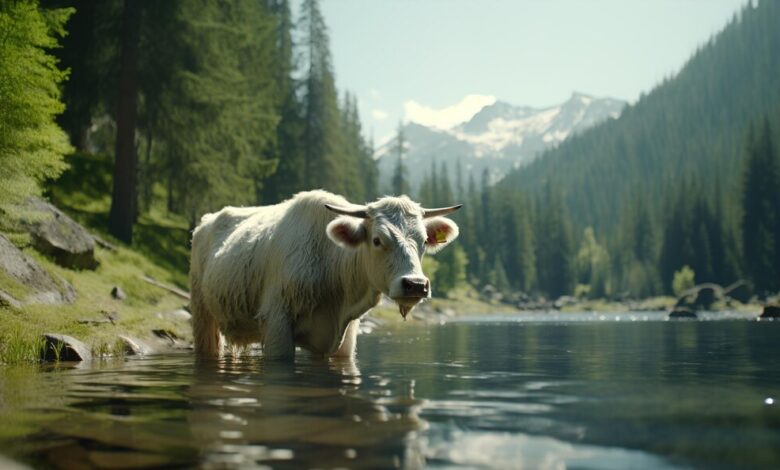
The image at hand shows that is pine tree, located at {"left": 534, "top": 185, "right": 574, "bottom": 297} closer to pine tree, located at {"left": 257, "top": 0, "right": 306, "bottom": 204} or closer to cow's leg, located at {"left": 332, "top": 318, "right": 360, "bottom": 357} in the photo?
pine tree, located at {"left": 257, "top": 0, "right": 306, "bottom": 204}

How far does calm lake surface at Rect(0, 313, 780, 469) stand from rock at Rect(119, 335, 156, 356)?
3.14 m

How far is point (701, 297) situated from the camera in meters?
78.8

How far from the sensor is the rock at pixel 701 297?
77.9 meters

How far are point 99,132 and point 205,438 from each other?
102 feet

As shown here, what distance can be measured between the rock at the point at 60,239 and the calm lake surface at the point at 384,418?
9.09 m

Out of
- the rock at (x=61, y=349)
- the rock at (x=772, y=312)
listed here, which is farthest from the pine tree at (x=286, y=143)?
the rock at (x=61, y=349)

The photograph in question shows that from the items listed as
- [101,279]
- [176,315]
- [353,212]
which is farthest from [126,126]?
[353,212]

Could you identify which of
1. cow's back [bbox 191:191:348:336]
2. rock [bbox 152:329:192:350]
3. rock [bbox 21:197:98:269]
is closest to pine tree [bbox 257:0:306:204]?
rock [bbox 21:197:98:269]

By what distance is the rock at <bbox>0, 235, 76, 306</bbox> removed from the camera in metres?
13.4

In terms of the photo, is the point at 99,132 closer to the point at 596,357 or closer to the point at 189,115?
the point at 189,115

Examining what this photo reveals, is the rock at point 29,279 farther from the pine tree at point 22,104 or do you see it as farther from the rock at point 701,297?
the rock at point 701,297

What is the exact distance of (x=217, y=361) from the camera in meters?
10.5

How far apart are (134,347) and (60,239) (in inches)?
278

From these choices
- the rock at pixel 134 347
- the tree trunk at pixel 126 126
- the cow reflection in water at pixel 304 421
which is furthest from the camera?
the tree trunk at pixel 126 126
